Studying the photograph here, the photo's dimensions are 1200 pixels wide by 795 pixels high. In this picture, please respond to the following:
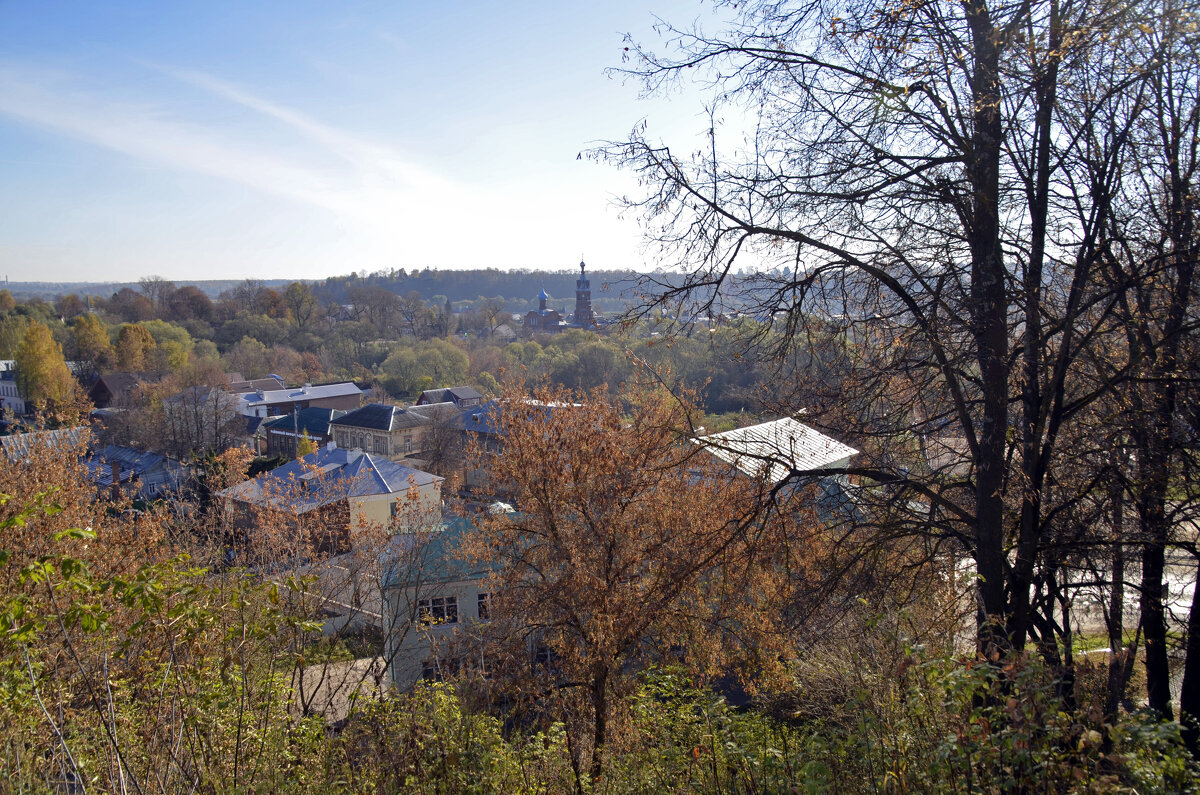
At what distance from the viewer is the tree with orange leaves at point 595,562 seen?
26.8 ft

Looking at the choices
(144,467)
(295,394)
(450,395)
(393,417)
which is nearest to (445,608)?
(144,467)

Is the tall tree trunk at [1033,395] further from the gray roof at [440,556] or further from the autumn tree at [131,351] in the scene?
the autumn tree at [131,351]

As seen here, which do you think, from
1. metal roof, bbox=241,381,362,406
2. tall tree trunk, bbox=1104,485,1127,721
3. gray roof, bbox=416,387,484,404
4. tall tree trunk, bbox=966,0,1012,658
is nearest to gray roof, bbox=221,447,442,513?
tall tree trunk, bbox=966,0,1012,658

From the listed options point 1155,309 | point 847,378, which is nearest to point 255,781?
point 847,378

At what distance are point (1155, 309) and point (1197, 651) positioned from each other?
3.35m

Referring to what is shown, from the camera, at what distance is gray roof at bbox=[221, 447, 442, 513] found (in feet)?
59.5

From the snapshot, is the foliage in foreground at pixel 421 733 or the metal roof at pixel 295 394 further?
the metal roof at pixel 295 394

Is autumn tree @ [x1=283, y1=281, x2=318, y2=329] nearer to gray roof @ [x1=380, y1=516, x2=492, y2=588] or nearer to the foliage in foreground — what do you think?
gray roof @ [x1=380, y1=516, x2=492, y2=588]

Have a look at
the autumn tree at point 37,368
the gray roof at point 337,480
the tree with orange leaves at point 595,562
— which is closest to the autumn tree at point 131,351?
the autumn tree at point 37,368

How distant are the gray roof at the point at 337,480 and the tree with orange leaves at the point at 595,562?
933 centimetres

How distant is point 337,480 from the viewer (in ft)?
65.5

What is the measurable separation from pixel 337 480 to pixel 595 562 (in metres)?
13.7

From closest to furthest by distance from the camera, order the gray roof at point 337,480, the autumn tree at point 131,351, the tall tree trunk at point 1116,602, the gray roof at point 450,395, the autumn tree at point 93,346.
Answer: the tall tree trunk at point 1116,602, the gray roof at point 337,480, the gray roof at point 450,395, the autumn tree at point 131,351, the autumn tree at point 93,346

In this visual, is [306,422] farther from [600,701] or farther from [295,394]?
[600,701]
